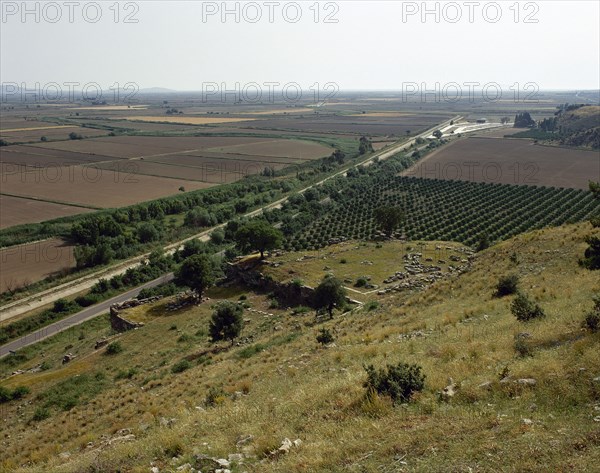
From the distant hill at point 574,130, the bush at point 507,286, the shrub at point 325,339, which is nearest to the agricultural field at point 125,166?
the shrub at point 325,339

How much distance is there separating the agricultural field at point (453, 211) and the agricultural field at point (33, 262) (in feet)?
96.2

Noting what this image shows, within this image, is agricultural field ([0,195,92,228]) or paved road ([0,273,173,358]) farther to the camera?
agricultural field ([0,195,92,228])

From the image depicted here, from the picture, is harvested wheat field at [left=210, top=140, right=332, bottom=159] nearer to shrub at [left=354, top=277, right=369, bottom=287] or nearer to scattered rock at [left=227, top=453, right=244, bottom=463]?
shrub at [left=354, top=277, right=369, bottom=287]

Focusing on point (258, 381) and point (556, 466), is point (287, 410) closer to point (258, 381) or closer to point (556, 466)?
point (258, 381)

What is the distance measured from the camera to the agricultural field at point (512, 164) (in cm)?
10506

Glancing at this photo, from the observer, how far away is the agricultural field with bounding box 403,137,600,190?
345ft

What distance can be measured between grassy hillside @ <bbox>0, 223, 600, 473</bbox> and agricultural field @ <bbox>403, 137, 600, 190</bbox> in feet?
240

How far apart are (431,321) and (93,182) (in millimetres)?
103344

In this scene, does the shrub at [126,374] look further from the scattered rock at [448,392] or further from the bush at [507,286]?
the scattered rock at [448,392]

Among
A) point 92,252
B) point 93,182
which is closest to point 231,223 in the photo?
point 92,252

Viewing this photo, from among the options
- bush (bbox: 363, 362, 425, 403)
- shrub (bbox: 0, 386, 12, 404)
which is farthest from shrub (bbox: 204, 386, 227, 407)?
shrub (bbox: 0, 386, 12, 404)

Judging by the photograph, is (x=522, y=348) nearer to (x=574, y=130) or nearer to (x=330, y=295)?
(x=330, y=295)

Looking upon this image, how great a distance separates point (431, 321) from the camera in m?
24.1

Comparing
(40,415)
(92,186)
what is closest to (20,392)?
(40,415)
